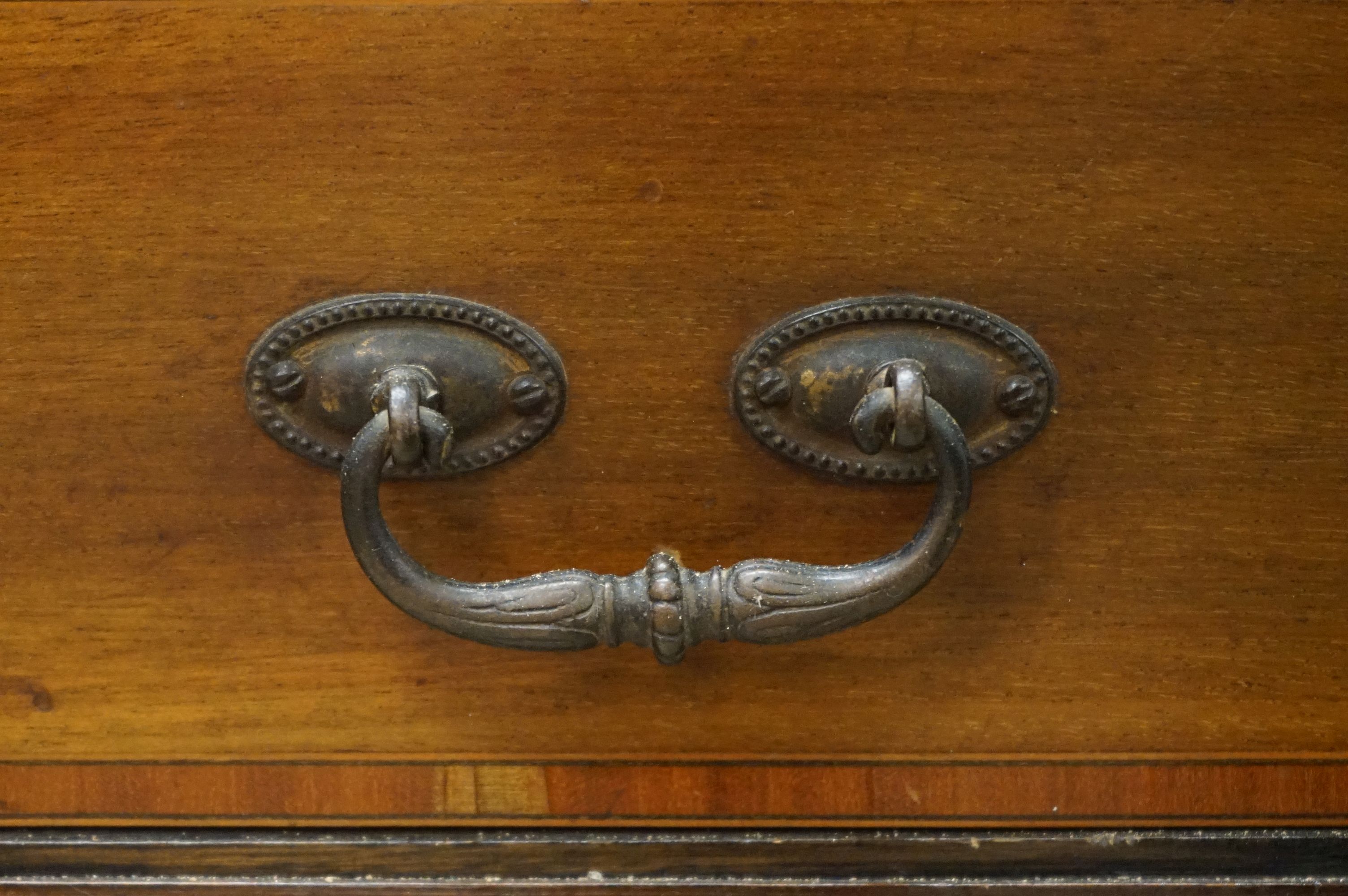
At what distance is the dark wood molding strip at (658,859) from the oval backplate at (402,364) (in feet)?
0.59

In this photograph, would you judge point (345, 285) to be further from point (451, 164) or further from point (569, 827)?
point (569, 827)

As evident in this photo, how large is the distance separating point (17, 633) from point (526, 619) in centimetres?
21

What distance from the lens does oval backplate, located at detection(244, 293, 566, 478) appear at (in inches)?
16.9

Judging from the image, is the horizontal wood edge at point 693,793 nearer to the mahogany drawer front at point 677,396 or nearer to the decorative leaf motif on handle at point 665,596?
the mahogany drawer front at point 677,396

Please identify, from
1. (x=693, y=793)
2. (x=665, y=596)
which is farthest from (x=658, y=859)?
(x=665, y=596)

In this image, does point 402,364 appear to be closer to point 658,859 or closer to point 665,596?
point 665,596

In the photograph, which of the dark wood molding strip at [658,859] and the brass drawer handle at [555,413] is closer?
the brass drawer handle at [555,413]

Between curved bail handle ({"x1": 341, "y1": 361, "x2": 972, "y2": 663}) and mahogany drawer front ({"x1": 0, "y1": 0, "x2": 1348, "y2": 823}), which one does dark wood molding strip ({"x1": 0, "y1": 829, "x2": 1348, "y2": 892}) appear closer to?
mahogany drawer front ({"x1": 0, "y1": 0, "x2": 1348, "y2": 823})

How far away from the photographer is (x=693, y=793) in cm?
52

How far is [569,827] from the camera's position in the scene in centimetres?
53

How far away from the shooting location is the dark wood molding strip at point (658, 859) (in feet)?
1.72

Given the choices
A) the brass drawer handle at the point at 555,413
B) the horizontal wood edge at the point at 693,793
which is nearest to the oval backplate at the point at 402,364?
the brass drawer handle at the point at 555,413

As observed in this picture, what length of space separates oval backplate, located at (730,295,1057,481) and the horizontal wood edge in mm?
146

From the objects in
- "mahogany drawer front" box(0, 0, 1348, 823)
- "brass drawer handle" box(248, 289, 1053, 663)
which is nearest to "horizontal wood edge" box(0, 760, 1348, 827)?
"mahogany drawer front" box(0, 0, 1348, 823)
